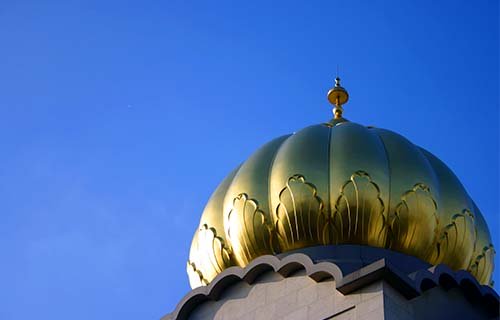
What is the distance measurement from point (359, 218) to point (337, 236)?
390 mm

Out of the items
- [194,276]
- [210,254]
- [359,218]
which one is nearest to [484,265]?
[359,218]

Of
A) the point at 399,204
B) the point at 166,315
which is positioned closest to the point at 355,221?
the point at 399,204

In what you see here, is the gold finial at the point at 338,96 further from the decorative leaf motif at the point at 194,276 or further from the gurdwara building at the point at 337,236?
the decorative leaf motif at the point at 194,276

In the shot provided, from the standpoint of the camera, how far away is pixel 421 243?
16.6 meters

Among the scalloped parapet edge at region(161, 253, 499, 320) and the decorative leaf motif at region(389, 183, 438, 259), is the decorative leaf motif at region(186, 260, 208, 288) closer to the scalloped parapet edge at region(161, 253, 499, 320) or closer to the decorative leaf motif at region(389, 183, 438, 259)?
the scalloped parapet edge at region(161, 253, 499, 320)

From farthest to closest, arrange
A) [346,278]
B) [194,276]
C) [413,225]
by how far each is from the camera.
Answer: [194,276] < [413,225] < [346,278]

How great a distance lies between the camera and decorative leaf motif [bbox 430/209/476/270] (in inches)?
664

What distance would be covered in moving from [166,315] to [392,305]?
3686mm

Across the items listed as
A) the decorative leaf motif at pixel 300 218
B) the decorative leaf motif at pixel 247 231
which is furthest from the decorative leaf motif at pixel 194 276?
the decorative leaf motif at pixel 300 218

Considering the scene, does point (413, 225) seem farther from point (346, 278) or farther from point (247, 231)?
point (247, 231)

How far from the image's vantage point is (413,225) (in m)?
16.6

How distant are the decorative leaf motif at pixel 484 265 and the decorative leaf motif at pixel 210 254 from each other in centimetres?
355

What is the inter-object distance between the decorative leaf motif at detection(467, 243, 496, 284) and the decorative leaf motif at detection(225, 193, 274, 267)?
3.03 metres

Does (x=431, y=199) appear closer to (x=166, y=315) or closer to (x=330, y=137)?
(x=330, y=137)
